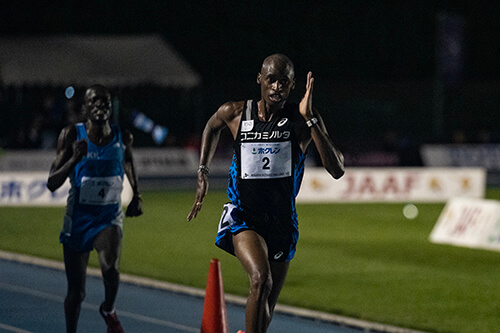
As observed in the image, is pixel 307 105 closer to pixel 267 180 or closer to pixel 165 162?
pixel 267 180

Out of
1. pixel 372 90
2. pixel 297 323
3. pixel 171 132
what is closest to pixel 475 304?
pixel 297 323

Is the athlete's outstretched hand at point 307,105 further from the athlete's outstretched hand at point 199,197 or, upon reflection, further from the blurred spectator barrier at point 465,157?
the blurred spectator barrier at point 465,157

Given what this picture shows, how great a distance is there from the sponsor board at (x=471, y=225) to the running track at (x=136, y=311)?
6561mm

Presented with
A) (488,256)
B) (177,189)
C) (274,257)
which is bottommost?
(177,189)

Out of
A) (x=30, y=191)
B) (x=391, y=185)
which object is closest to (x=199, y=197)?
(x=30, y=191)

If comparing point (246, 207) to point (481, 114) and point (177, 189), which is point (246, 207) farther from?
point (481, 114)

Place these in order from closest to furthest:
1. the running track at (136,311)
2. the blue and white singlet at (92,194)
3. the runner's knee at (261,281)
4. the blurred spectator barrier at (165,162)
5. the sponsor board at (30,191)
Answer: the runner's knee at (261,281)
the blue and white singlet at (92,194)
the running track at (136,311)
the sponsor board at (30,191)
the blurred spectator barrier at (165,162)

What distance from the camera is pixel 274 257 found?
6836 millimetres

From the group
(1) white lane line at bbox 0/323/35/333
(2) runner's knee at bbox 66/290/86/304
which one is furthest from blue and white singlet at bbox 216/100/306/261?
(1) white lane line at bbox 0/323/35/333

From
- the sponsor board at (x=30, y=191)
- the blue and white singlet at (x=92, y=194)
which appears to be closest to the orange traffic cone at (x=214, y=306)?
the blue and white singlet at (x=92, y=194)

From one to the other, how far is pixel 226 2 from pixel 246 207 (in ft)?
141

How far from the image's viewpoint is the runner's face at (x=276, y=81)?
6621 mm

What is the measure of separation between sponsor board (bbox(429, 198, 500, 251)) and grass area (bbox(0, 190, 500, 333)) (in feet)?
0.84

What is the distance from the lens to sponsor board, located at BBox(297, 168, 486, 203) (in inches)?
1042
